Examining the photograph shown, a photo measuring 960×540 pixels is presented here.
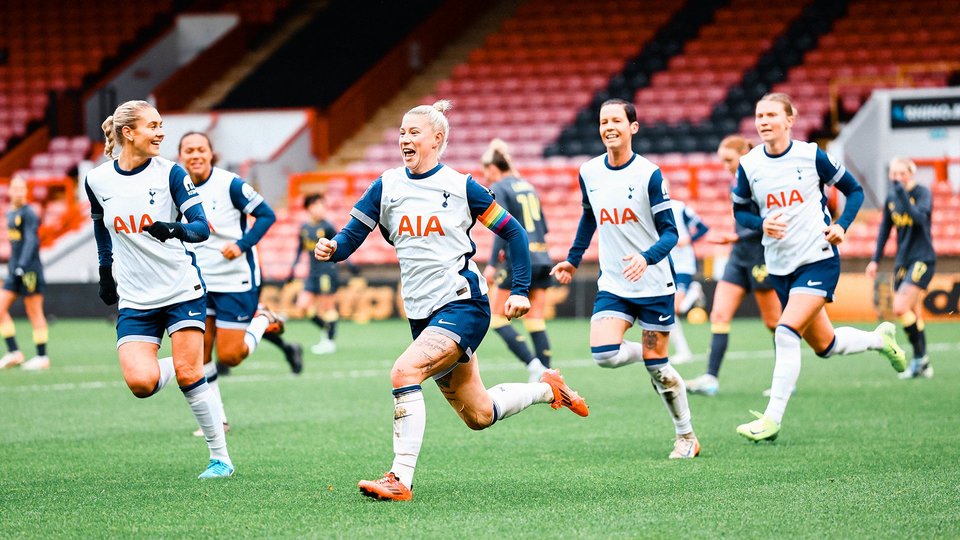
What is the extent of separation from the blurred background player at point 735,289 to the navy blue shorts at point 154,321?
4.89 meters

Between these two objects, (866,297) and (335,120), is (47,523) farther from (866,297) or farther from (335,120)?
(335,120)

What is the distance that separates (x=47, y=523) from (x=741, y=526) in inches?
119

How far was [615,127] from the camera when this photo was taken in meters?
6.32

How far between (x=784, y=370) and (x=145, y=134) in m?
4.02

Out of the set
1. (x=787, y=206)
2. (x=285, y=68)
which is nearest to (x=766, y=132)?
(x=787, y=206)

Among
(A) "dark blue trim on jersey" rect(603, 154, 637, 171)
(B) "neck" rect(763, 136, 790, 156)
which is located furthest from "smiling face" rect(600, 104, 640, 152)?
(B) "neck" rect(763, 136, 790, 156)

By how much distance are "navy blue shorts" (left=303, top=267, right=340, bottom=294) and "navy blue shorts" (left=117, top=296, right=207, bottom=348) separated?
9784mm

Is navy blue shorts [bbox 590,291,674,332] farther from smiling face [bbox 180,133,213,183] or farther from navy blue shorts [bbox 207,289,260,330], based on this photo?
smiling face [bbox 180,133,213,183]

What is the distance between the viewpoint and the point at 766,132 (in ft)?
22.7

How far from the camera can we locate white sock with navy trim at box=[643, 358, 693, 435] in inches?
254

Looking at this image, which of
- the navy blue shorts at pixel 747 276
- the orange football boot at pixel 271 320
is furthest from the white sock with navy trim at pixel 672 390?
the orange football boot at pixel 271 320

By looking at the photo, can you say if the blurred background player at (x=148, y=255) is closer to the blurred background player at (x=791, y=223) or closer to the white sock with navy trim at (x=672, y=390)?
the white sock with navy trim at (x=672, y=390)

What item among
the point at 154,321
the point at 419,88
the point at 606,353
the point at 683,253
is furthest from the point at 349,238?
the point at 419,88

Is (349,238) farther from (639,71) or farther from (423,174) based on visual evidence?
(639,71)
